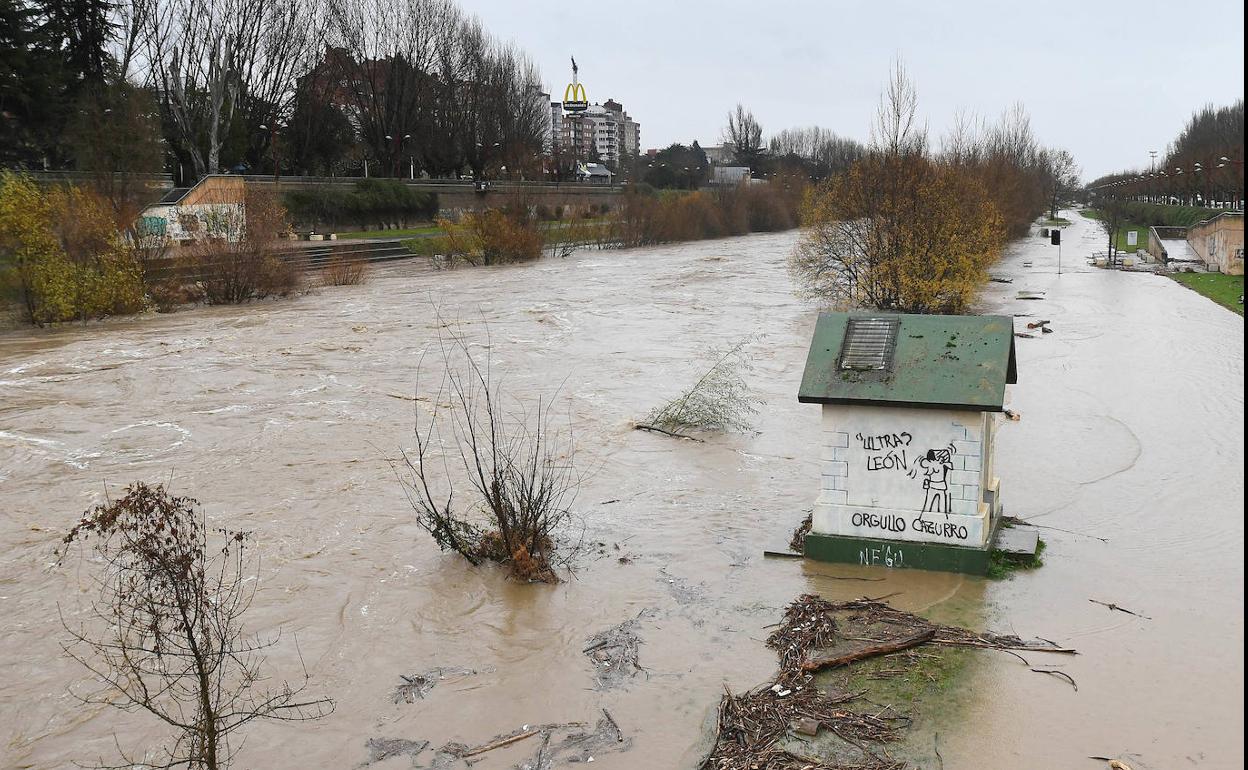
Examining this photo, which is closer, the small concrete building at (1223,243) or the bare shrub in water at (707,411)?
the bare shrub in water at (707,411)

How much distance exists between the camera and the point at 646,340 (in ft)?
82.6

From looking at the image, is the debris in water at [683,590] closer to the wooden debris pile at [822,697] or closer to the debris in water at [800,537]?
the wooden debris pile at [822,697]

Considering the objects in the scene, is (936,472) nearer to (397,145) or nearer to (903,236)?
(903,236)

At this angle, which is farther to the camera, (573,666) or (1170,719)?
(573,666)

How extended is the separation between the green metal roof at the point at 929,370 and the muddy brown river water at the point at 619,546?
153 cm

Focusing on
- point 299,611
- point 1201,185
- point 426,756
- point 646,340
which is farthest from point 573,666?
point 1201,185

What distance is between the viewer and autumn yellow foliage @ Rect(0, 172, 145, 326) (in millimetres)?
25922

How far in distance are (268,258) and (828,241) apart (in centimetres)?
1649

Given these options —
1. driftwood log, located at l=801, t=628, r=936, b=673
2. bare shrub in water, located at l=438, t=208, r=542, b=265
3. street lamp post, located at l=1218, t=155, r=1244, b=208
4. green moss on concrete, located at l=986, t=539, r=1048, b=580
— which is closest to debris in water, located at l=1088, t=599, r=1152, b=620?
green moss on concrete, located at l=986, t=539, r=1048, b=580

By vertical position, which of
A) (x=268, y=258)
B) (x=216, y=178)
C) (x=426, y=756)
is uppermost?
(x=216, y=178)

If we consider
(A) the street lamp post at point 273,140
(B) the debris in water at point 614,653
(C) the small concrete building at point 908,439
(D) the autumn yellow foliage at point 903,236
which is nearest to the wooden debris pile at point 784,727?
(B) the debris in water at point 614,653

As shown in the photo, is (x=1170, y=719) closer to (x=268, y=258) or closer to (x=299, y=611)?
(x=299, y=611)

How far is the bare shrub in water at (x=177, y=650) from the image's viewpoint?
604cm

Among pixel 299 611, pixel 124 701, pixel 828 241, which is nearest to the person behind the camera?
pixel 124 701
